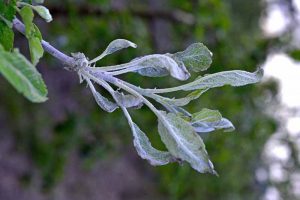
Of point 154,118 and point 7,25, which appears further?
point 154,118

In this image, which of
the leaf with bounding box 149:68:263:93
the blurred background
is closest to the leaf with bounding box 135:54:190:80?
the leaf with bounding box 149:68:263:93

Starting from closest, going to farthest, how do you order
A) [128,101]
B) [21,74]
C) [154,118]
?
1. [21,74]
2. [128,101]
3. [154,118]

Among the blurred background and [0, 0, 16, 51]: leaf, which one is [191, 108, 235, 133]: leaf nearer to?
[0, 0, 16, 51]: leaf

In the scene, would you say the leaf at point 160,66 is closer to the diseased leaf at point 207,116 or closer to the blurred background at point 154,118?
the diseased leaf at point 207,116

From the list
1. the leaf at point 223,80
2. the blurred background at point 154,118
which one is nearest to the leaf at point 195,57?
the leaf at point 223,80

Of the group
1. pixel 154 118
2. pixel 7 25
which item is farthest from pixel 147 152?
pixel 154 118

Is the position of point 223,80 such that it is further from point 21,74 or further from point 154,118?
point 154,118
